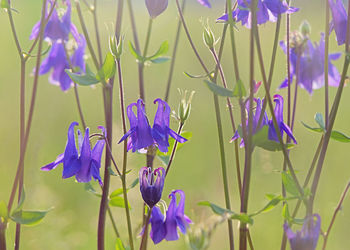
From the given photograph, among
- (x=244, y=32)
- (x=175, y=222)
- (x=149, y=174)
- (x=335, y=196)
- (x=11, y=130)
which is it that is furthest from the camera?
(x=244, y=32)

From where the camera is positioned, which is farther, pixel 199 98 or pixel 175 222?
pixel 199 98

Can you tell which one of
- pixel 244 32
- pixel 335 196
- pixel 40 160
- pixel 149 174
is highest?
pixel 244 32

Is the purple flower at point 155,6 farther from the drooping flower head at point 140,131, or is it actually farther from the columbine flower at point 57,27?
the columbine flower at point 57,27

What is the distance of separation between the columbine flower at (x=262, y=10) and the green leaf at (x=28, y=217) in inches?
31.9

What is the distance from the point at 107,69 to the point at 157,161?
6.91 feet

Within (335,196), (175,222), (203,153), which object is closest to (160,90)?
(203,153)

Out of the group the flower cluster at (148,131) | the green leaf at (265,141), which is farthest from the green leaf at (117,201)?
the green leaf at (265,141)

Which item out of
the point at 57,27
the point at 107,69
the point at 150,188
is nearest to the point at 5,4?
the point at 107,69

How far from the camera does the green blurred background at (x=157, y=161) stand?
7.78 feet

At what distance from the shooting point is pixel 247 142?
58.2 inches

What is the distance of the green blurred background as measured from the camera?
2.37 meters

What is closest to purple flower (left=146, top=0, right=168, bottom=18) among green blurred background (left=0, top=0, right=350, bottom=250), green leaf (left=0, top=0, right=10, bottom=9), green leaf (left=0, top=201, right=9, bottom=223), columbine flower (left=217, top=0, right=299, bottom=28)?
green blurred background (left=0, top=0, right=350, bottom=250)

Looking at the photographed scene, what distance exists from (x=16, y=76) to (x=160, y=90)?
1.33m

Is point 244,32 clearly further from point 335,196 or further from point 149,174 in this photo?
point 149,174
